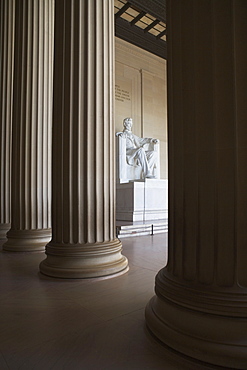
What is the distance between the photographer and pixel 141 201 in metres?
9.58

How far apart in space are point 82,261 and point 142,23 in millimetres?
16053

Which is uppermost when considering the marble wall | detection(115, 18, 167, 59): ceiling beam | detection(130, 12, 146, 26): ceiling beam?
detection(130, 12, 146, 26): ceiling beam

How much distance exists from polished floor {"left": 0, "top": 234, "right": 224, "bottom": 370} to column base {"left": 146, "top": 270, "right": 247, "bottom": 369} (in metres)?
0.07

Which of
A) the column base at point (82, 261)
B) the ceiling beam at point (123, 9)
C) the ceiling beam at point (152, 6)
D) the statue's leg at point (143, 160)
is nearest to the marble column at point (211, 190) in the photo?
the column base at point (82, 261)

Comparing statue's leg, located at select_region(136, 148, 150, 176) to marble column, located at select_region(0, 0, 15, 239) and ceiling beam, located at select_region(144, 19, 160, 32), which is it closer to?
marble column, located at select_region(0, 0, 15, 239)

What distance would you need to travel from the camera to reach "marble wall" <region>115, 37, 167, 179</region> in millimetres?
16906

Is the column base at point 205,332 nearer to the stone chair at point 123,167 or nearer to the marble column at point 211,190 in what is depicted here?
the marble column at point 211,190

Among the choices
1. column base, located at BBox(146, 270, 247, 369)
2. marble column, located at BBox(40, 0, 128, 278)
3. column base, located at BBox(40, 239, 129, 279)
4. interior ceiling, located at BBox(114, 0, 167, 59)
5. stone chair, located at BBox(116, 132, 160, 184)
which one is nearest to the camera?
column base, located at BBox(146, 270, 247, 369)

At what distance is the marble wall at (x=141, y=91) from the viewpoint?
16906 mm

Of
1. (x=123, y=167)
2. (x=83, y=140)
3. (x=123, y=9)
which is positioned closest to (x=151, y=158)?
(x=123, y=167)

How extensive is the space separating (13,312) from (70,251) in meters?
1.15

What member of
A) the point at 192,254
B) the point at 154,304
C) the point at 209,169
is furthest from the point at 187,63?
the point at 154,304

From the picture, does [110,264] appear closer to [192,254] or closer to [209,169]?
[192,254]

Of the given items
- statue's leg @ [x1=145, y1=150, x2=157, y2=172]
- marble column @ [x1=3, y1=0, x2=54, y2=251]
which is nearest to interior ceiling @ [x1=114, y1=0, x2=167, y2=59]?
statue's leg @ [x1=145, y1=150, x2=157, y2=172]
